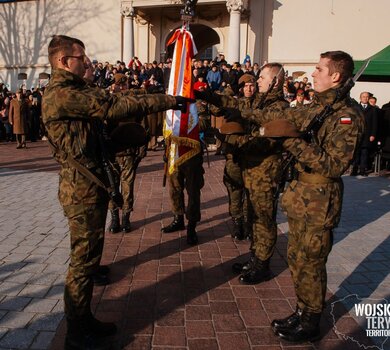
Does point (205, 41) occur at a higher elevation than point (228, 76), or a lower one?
higher

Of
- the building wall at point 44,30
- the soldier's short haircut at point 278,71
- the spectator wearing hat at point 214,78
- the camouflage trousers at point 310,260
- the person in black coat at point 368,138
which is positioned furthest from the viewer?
the building wall at point 44,30

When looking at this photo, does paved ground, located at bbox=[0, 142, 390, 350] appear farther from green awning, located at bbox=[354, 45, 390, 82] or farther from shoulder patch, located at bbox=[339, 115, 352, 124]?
green awning, located at bbox=[354, 45, 390, 82]

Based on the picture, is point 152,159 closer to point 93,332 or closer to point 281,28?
point 93,332

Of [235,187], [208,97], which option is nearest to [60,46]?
[208,97]

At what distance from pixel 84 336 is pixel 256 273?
188cm

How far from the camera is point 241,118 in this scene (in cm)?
358

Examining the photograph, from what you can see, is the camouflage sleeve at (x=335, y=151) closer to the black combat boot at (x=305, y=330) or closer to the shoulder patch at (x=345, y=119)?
the shoulder patch at (x=345, y=119)

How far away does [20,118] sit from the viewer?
14000 millimetres

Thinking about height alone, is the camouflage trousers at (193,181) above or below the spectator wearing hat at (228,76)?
below

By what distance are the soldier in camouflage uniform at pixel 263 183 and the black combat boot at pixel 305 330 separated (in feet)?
3.16

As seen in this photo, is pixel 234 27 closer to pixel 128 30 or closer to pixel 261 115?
pixel 128 30

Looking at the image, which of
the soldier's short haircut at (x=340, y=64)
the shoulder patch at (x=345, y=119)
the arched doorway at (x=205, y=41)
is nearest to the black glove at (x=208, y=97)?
the soldier's short haircut at (x=340, y=64)

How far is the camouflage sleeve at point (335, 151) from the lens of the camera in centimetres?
263

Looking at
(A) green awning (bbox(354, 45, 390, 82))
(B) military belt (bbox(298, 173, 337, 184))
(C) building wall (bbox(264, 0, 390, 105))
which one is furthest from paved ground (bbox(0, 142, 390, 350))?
(C) building wall (bbox(264, 0, 390, 105))
